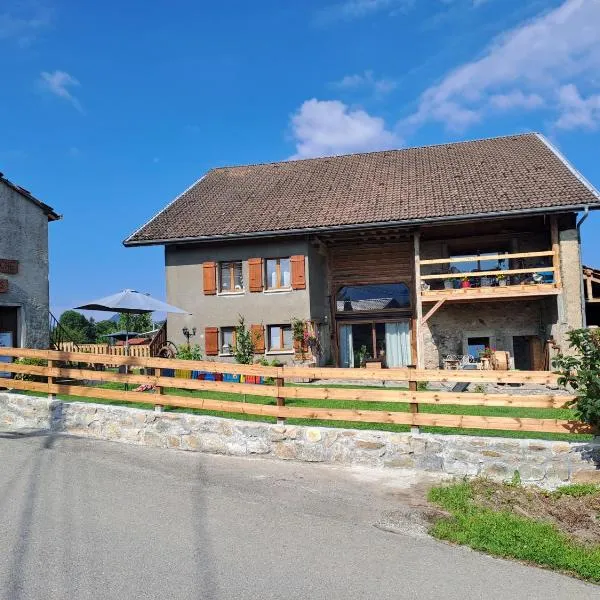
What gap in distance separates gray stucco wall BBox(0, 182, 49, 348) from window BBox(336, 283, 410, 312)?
9832 millimetres

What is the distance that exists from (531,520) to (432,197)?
14040 mm

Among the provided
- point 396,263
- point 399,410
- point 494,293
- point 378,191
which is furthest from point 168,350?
point 399,410

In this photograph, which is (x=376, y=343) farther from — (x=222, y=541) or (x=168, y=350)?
(x=222, y=541)

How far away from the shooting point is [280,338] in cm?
1881

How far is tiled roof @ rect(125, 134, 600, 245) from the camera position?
17.5m

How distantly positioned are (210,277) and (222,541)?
14737 millimetres

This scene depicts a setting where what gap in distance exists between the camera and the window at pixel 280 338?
61.4 ft

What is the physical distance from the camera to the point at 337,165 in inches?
923

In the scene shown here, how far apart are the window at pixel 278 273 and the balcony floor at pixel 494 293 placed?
446 cm

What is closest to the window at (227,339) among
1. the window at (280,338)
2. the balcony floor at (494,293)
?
the window at (280,338)

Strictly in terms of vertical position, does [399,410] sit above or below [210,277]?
below

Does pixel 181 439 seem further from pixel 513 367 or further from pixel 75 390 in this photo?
pixel 513 367

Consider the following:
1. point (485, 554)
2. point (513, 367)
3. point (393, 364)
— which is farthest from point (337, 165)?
point (485, 554)

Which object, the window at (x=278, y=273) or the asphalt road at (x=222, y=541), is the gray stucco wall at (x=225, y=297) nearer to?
the window at (x=278, y=273)
